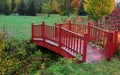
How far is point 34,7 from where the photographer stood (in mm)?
37688

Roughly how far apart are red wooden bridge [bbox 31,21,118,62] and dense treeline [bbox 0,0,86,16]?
22.4 m

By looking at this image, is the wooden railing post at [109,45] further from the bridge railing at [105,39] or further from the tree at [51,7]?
the tree at [51,7]

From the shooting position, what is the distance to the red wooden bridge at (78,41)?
958 centimetres

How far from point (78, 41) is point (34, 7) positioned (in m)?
28.7

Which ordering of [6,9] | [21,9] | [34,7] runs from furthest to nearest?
1. [21,9]
2. [34,7]
3. [6,9]

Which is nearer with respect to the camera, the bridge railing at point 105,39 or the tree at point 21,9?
the bridge railing at point 105,39

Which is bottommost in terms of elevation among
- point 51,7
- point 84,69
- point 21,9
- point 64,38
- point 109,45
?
point 84,69

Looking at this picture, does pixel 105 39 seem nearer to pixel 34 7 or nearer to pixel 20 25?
pixel 20 25

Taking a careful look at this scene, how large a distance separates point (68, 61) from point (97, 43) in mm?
3325

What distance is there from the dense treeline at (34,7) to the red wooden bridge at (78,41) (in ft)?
73.5

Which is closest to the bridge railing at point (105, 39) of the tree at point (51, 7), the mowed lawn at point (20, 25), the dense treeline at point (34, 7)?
the mowed lawn at point (20, 25)

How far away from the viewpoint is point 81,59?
908cm

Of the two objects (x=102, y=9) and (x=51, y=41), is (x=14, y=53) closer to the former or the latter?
Result: (x=51, y=41)

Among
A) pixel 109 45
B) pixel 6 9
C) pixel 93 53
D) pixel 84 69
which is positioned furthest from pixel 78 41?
pixel 6 9
